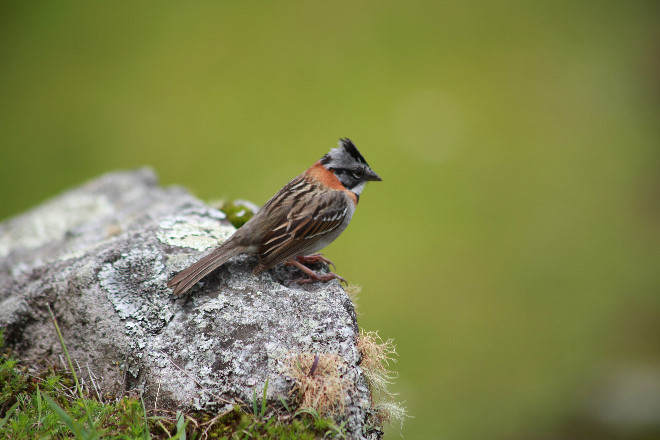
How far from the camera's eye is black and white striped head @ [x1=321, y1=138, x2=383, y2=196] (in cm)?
450

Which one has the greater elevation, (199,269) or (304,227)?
(304,227)

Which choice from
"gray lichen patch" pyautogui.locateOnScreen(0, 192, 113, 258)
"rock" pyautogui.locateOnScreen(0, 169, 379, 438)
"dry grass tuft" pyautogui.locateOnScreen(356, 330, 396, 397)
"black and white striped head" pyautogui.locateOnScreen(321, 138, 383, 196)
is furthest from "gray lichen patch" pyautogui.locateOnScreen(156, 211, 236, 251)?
"dry grass tuft" pyautogui.locateOnScreen(356, 330, 396, 397)

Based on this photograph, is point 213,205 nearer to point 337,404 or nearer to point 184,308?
point 184,308

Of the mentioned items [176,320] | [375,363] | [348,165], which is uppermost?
[348,165]

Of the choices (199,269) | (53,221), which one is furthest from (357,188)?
(53,221)

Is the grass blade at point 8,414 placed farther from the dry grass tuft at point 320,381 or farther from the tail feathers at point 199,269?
the dry grass tuft at point 320,381

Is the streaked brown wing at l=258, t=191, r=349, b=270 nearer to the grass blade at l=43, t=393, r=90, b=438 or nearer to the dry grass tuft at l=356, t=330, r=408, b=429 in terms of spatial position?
the dry grass tuft at l=356, t=330, r=408, b=429

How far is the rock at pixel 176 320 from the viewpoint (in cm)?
299

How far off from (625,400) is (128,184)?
7.33 m

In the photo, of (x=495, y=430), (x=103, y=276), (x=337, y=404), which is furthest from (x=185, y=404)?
(x=495, y=430)

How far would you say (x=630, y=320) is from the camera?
27.3 feet

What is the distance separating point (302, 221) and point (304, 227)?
0.21ft

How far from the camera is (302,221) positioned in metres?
4.18

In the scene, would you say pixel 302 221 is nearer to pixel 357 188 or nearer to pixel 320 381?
pixel 357 188
